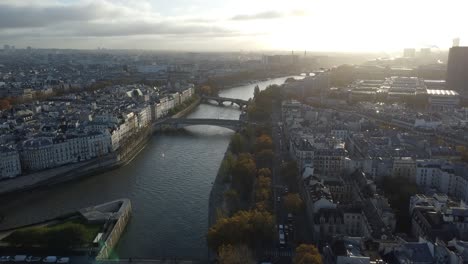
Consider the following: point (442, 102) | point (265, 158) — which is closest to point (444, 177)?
point (265, 158)

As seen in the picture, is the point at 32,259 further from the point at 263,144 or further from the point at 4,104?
the point at 4,104

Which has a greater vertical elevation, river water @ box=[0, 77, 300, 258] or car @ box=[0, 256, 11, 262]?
car @ box=[0, 256, 11, 262]

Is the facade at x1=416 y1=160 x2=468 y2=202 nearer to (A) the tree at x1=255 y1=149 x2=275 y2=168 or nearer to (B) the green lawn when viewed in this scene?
(A) the tree at x1=255 y1=149 x2=275 y2=168

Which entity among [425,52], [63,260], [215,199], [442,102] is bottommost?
[63,260]

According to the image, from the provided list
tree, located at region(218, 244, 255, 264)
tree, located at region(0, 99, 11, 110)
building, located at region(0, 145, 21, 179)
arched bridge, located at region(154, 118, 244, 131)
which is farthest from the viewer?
tree, located at region(0, 99, 11, 110)

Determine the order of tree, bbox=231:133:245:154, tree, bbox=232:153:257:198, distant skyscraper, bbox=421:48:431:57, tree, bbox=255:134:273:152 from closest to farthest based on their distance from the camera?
tree, bbox=232:153:257:198, tree, bbox=255:134:273:152, tree, bbox=231:133:245:154, distant skyscraper, bbox=421:48:431:57

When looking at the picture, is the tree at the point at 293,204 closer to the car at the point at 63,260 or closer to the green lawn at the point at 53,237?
the green lawn at the point at 53,237

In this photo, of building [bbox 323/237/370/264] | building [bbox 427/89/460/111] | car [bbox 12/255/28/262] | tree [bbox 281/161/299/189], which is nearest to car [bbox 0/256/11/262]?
car [bbox 12/255/28/262]
